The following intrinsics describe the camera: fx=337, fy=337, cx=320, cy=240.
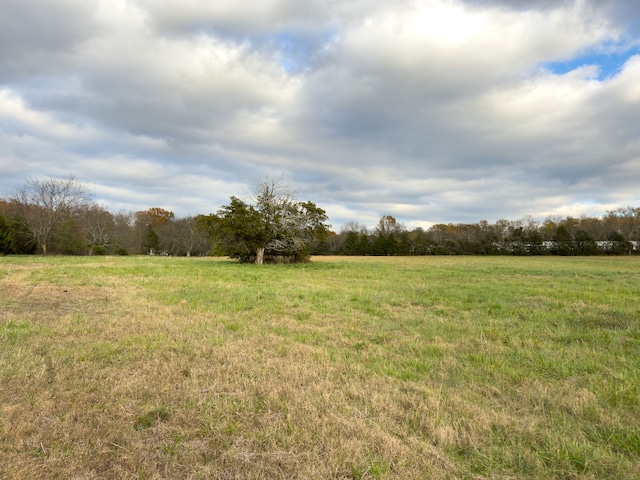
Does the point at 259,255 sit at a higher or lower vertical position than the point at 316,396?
higher

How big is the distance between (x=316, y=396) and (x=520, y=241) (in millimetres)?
79121

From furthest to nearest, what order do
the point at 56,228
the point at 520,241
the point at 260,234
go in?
1. the point at 520,241
2. the point at 56,228
3. the point at 260,234

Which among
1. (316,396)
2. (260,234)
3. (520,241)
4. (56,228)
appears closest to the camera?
(316,396)

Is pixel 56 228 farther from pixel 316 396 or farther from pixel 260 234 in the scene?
pixel 316 396

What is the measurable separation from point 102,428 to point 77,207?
5414 centimetres

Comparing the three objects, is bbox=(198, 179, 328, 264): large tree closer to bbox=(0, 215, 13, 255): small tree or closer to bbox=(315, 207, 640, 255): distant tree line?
bbox=(0, 215, 13, 255): small tree

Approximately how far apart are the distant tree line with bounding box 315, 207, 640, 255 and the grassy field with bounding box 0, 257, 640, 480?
223 feet

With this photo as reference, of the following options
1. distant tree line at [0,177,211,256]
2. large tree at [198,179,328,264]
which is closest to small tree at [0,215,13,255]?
distant tree line at [0,177,211,256]

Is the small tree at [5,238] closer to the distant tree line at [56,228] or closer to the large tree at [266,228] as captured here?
the distant tree line at [56,228]

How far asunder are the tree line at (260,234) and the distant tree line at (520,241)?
0.58 feet

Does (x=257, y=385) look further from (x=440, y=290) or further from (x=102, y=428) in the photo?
(x=440, y=290)

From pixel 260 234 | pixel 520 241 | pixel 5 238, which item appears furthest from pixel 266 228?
pixel 520 241

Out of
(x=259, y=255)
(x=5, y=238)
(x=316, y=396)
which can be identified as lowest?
(x=316, y=396)

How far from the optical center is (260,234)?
26.9 meters
